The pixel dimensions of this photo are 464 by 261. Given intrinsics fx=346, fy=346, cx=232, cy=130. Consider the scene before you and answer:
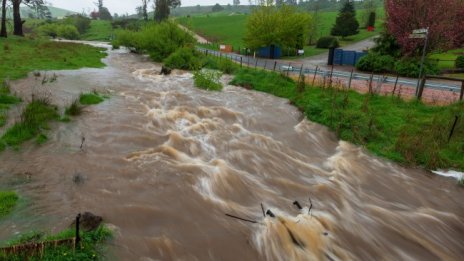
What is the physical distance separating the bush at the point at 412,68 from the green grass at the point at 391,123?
11.4 m

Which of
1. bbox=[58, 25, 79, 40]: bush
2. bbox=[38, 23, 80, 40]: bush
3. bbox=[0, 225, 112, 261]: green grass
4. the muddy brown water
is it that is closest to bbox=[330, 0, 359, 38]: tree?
the muddy brown water

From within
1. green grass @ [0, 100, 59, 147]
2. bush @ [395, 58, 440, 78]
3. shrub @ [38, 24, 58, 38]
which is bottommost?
green grass @ [0, 100, 59, 147]

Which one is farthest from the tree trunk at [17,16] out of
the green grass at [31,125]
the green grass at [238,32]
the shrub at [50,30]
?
the shrub at [50,30]

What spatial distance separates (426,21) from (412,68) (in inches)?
179

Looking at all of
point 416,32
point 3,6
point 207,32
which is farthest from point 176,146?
point 207,32

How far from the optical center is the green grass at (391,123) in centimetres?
1160

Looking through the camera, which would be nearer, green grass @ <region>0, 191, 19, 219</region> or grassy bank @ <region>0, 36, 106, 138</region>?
green grass @ <region>0, 191, 19, 219</region>

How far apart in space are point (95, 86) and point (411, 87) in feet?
61.4

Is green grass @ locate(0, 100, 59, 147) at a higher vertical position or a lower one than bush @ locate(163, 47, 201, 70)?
lower

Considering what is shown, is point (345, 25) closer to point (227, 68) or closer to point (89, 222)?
point (227, 68)

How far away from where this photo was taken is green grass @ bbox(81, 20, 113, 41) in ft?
308

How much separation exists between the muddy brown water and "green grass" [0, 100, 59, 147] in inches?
17.8

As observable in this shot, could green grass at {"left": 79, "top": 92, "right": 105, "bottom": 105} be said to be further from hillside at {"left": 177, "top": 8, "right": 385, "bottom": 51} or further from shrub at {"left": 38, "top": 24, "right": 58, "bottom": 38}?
shrub at {"left": 38, "top": 24, "right": 58, "bottom": 38}

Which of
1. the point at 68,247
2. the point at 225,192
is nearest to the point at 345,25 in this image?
the point at 225,192
